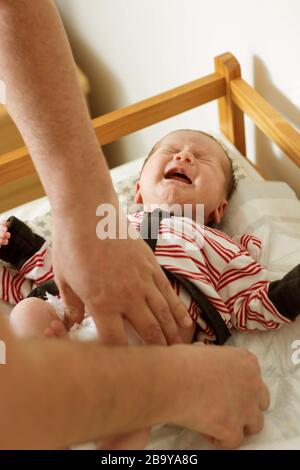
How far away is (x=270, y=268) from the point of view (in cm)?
122

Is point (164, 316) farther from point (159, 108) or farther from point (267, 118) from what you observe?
point (159, 108)

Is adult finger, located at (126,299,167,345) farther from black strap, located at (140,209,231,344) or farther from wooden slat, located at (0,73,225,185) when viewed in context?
wooden slat, located at (0,73,225,185)

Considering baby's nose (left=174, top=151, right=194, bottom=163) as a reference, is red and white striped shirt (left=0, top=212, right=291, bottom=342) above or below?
below

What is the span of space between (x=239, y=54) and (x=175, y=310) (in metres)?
0.79

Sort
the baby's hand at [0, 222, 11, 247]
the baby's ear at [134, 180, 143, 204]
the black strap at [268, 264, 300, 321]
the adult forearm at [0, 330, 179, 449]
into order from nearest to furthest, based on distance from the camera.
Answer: the adult forearm at [0, 330, 179, 449]
the black strap at [268, 264, 300, 321]
the baby's hand at [0, 222, 11, 247]
the baby's ear at [134, 180, 143, 204]

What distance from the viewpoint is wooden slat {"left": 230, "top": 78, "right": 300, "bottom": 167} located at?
4.19ft

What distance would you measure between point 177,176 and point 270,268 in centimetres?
28

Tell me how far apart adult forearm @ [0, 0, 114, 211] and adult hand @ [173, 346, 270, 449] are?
30 centimetres

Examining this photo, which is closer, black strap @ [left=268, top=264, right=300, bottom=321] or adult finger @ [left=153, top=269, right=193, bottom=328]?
adult finger @ [left=153, top=269, right=193, bottom=328]

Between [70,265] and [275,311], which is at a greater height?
[70,265]

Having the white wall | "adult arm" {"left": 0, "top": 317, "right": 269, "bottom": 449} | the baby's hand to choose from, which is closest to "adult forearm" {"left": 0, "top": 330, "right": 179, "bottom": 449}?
"adult arm" {"left": 0, "top": 317, "right": 269, "bottom": 449}

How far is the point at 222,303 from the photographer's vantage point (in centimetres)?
109
